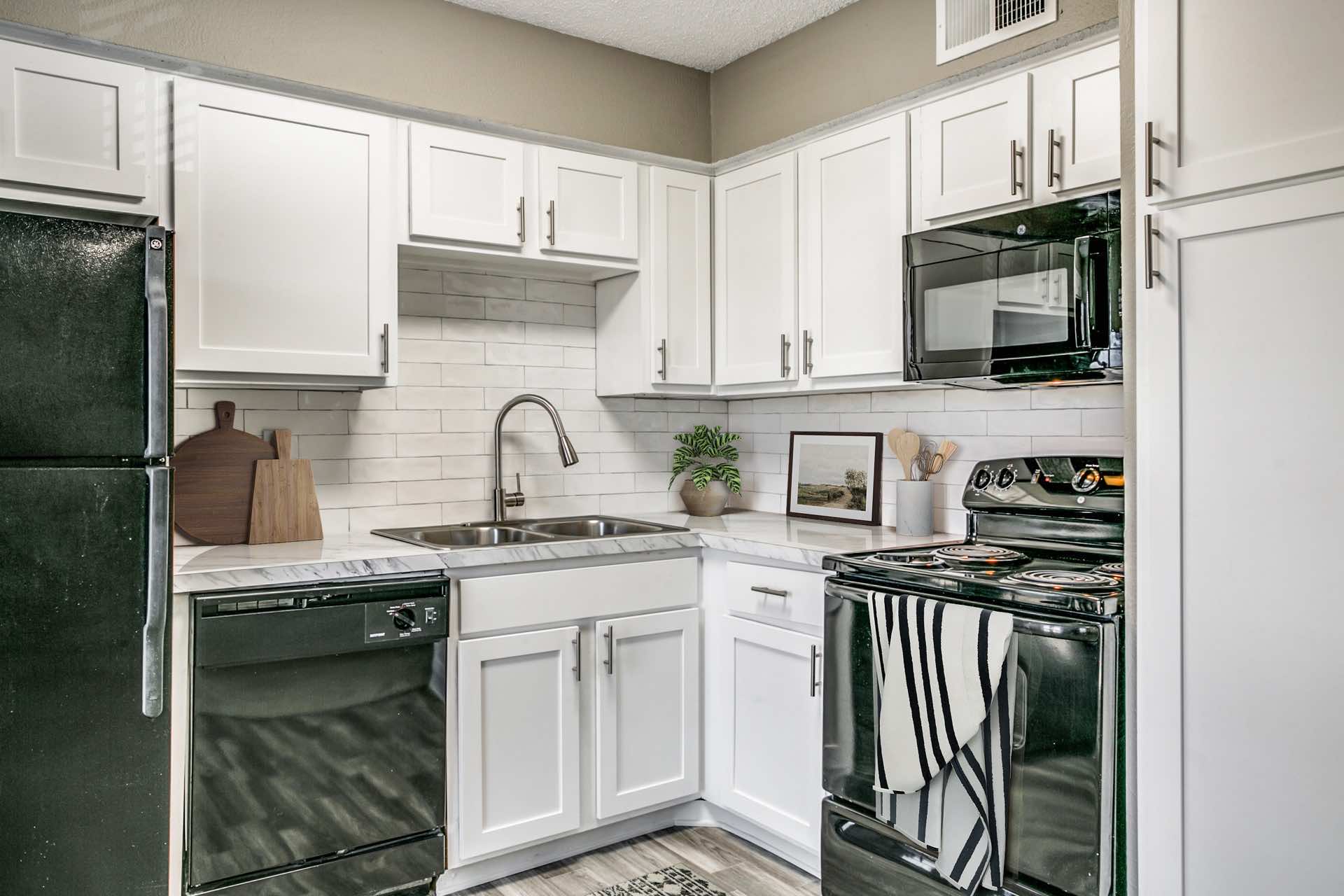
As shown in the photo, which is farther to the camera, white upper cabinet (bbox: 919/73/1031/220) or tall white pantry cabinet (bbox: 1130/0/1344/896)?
white upper cabinet (bbox: 919/73/1031/220)

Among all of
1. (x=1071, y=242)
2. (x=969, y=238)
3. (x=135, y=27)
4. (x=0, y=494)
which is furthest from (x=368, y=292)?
(x=1071, y=242)

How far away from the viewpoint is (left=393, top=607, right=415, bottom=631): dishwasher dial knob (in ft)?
7.59

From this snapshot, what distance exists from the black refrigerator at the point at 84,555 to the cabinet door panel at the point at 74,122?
66cm

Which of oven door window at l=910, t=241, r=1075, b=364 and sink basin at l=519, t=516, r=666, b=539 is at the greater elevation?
oven door window at l=910, t=241, r=1075, b=364

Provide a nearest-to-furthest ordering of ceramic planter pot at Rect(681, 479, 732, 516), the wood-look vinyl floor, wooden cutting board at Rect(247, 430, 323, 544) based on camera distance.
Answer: the wood-look vinyl floor, wooden cutting board at Rect(247, 430, 323, 544), ceramic planter pot at Rect(681, 479, 732, 516)

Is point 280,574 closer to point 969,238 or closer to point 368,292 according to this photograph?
point 368,292

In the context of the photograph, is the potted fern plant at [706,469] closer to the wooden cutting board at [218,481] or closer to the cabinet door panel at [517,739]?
the cabinet door panel at [517,739]

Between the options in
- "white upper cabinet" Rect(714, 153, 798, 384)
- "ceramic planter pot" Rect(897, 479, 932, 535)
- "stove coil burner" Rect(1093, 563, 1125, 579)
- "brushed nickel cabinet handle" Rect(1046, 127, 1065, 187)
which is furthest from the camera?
"white upper cabinet" Rect(714, 153, 798, 384)

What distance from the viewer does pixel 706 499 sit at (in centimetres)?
336

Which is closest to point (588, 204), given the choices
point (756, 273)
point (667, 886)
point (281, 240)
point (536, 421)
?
point (756, 273)

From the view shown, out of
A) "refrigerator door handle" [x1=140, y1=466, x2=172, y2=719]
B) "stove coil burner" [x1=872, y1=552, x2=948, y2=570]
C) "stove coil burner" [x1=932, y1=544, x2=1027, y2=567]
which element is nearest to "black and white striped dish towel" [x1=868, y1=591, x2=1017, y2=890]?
"stove coil burner" [x1=872, y1=552, x2=948, y2=570]

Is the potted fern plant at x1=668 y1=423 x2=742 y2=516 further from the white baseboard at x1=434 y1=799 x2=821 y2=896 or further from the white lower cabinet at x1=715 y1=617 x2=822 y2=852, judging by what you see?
the white baseboard at x1=434 y1=799 x2=821 y2=896

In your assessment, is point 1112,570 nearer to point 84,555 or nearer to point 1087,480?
point 1087,480

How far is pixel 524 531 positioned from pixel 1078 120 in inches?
75.6
